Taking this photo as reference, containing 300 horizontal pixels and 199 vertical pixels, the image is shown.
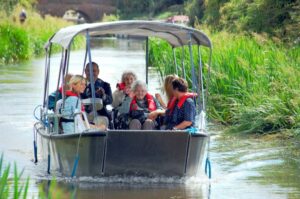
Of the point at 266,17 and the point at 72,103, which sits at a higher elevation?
the point at 266,17

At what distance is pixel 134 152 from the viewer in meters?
10.9

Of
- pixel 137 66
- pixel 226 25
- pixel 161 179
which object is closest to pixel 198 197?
pixel 161 179

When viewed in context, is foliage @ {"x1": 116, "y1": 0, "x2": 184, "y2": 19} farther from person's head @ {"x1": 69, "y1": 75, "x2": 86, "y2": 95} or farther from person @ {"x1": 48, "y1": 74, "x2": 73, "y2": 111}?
person's head @ {"x1": 69, "y1": 75, "x2": 86, "y2": 95}

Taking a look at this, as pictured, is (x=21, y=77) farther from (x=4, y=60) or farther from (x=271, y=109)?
(x=271, y=109)

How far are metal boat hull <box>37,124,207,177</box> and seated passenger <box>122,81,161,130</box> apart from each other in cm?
85

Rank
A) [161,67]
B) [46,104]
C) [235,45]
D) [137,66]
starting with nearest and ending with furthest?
1. [46,104]
2. [235,45]
3. [161,67]
4. [137,66]

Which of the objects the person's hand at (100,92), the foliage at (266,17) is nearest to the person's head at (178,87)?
the person's hand at (100,92)

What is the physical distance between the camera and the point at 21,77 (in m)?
29.9

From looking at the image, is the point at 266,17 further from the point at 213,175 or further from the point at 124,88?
the point at 213,175

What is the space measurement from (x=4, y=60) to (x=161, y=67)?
13.3 metres

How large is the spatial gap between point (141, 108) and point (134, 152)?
1.21m

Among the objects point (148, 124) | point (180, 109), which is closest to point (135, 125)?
point (148, 124)

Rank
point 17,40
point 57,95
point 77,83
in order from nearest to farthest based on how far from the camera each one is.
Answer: point 77,83 → point 57,95 → point 17,40

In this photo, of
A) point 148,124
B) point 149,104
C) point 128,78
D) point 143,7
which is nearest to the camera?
point 148,124
